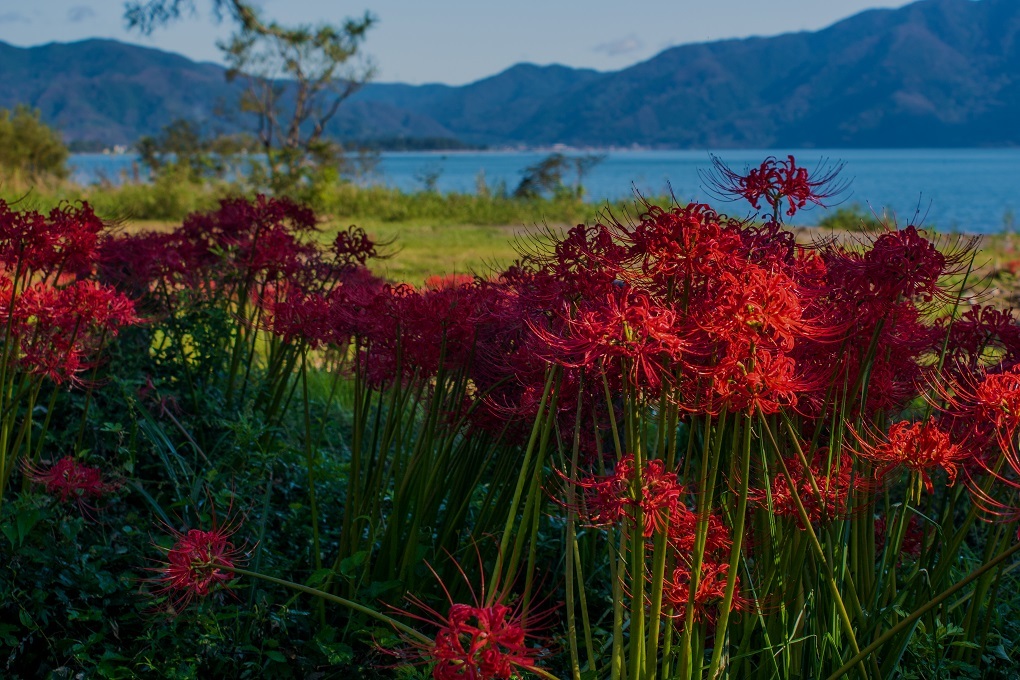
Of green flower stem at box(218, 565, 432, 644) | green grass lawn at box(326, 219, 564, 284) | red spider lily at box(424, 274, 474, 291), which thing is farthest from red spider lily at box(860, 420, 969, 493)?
green grass lawn at box(326, 219, 564, 284)

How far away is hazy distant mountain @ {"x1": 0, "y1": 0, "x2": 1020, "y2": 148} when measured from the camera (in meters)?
131

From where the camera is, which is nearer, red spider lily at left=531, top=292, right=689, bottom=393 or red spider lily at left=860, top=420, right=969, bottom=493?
red spider lily at left=531, top=292, right=689, bottom=393

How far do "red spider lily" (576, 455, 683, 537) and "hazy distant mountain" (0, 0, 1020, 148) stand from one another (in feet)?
376

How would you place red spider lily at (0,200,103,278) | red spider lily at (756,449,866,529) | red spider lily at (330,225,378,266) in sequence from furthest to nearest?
red spider lily at (330,225,378,266)
red spider lily at (0,200,103,278)
red spider lily at (756,449,866,529)

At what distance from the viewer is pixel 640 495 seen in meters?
1.54

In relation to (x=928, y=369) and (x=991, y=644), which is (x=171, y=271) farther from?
(x=991, y=644)

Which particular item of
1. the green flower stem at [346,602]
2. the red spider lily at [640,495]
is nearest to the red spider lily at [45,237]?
the green flower stem at [346,602]

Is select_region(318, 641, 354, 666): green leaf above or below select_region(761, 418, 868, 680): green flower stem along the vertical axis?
below

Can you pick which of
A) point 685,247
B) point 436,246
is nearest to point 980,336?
point 685,247

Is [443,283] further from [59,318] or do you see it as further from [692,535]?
[692,535]

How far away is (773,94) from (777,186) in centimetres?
14944

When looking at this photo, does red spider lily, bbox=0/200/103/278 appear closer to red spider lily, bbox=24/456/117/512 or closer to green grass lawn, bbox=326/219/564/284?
red spider lily, bbox=24/456/117/512

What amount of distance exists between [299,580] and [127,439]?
36.4 inches

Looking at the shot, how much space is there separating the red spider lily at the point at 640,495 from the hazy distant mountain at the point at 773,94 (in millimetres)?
114675
